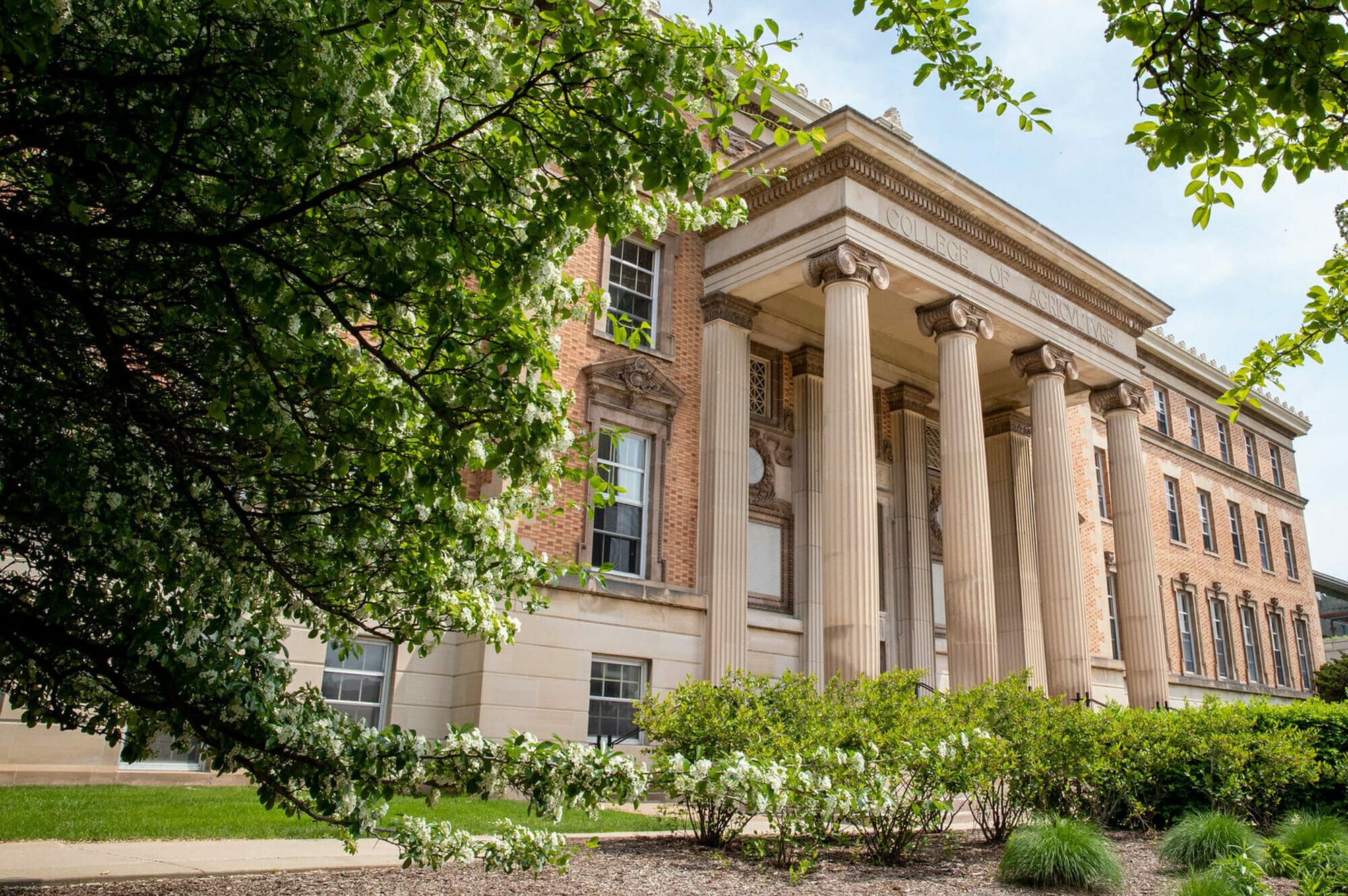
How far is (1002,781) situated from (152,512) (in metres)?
9.69

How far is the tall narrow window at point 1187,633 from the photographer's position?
35.1 meters

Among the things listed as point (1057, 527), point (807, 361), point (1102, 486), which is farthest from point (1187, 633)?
point (807, 361)

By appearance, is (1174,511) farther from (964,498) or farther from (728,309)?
(728,309)

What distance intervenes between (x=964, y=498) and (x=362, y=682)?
11.9m

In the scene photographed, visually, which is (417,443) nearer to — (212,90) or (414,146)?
(414,146)

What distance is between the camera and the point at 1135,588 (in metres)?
24.6

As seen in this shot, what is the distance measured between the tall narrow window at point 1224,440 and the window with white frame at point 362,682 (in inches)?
1398

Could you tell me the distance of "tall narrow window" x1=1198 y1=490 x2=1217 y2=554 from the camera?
38.2 metres

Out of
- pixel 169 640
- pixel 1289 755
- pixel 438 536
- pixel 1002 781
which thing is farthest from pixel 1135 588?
pixel 169 640

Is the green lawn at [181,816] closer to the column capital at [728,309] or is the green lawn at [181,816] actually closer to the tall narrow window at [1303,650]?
the column capital at [728,309]

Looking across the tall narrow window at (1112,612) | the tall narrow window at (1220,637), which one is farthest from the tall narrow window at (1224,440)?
the tall narrow window at (1112,612)

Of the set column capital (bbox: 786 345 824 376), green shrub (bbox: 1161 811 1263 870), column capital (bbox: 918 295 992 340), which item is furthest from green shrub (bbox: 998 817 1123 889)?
column capital (bbox: 786 345 824 376)

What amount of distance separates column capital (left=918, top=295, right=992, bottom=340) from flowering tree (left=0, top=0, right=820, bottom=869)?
1612 cm

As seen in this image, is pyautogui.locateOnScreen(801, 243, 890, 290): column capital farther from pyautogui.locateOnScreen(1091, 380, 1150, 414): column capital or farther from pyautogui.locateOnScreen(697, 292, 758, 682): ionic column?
pyautogui.locateOnScreen(1091, 380, 1150, 414): column capital
